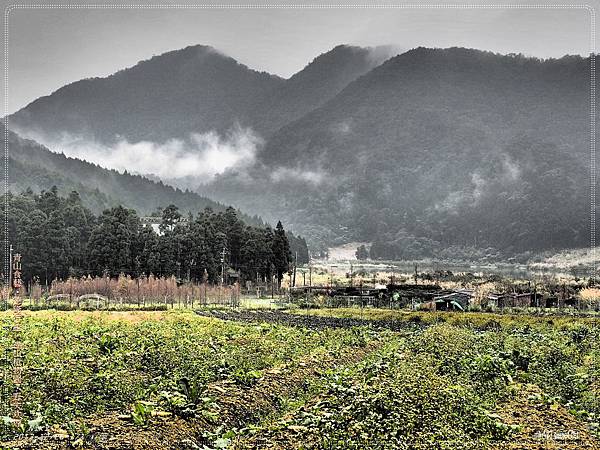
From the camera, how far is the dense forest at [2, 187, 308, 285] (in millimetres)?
56906

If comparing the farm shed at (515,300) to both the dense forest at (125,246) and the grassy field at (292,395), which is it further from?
the grassy field at (292,395)

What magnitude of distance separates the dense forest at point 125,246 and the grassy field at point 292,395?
1644 inches

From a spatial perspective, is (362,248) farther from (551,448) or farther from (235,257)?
(551,448)

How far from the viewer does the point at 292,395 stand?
11039mm

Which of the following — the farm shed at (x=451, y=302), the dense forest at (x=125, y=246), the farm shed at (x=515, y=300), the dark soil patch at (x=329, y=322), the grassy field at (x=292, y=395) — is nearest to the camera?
the grassy field at (x=292, y=395)

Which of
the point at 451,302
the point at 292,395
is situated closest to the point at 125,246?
the point at 451,302

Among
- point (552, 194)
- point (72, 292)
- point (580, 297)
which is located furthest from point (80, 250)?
point (552, 194)

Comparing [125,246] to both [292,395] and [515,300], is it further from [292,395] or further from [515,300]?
[292,395]

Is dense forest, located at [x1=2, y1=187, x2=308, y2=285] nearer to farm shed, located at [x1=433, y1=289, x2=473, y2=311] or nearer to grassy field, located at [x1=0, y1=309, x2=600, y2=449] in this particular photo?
farm shed, located at [x1=433, y1=289, x2=473, y2=311]

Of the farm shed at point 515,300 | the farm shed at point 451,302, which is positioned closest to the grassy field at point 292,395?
the farm shed at point 451,302

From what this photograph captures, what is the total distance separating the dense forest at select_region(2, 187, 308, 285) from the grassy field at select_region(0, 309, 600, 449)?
137 feet

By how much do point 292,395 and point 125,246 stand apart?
49032 millimetres

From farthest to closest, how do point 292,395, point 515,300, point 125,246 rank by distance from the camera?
point 125,246, point 515,300, point 292,395

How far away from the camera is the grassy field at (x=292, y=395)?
7.46 meters
